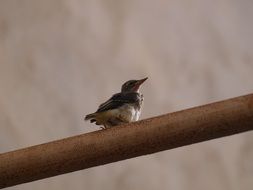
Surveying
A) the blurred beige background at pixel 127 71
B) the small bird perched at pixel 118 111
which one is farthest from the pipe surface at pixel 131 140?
the blurred beige background at pixel 127 71

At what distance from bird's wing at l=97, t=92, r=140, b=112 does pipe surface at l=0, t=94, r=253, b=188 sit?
421mm

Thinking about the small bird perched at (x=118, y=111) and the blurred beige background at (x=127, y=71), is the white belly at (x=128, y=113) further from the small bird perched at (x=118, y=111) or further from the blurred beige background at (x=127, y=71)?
the blurred beige background at (x=127, y=71)

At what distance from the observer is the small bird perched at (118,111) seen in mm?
2533

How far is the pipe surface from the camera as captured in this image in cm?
208

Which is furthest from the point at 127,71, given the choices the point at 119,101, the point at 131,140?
the point at 131,140

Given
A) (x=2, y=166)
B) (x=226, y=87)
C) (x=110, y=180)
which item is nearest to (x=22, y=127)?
(x=110, y=180)

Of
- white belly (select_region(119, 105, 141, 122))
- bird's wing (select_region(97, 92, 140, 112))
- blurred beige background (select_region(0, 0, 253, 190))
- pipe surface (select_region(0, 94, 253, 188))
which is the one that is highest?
blurred beige background (select_region(0, 0, 253, 190))

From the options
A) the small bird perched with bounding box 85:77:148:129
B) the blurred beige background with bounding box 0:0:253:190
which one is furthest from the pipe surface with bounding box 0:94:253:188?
the blurred beige background with bounding box 0:0:253:190

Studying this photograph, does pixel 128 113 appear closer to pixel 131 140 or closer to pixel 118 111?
pixel 118 111

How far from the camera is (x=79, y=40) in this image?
137 inches

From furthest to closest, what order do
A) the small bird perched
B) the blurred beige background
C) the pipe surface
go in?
the blurred beige background
the small bird perched
the pipe surface

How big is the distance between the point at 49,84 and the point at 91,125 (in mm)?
264

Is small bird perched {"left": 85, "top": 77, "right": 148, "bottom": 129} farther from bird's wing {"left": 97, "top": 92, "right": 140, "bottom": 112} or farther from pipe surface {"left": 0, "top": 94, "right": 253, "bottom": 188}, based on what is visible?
pipe surface {"left": 0, "top": 94, "right": 253, "bottom": 188}

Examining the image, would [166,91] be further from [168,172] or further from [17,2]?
[17,2]
